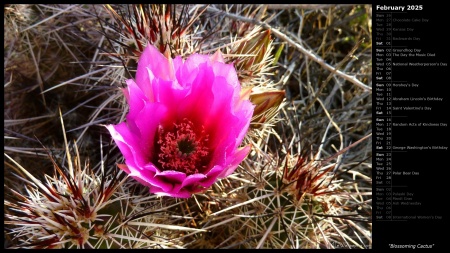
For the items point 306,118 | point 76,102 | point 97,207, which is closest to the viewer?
point 97,207

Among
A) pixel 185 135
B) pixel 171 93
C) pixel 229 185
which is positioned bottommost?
pixel 229 185

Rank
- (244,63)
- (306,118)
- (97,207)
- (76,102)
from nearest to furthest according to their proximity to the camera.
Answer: (97,207) < (244,63) < (76,102) < (306,118)

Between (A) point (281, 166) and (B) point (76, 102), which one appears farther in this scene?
(B) point (76, 102)
